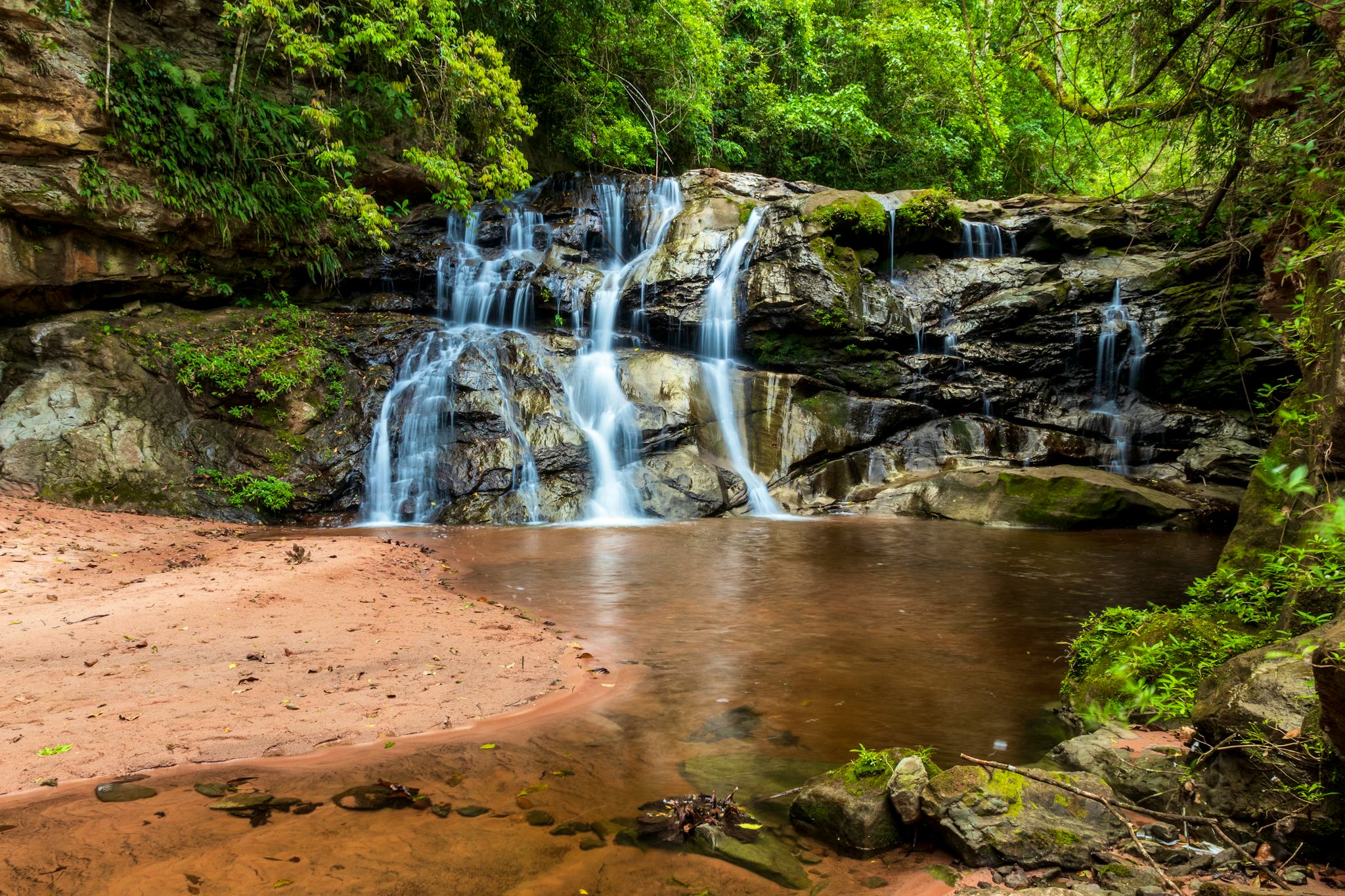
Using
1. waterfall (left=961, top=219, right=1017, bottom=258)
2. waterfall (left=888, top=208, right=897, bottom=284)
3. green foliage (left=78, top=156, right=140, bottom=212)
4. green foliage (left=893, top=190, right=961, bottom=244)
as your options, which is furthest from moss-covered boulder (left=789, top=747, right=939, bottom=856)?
waterfall (left=961, top=219, right=1017, bottom=258)

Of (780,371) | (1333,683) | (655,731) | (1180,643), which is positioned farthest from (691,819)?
(780,371)

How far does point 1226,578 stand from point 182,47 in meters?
15.3

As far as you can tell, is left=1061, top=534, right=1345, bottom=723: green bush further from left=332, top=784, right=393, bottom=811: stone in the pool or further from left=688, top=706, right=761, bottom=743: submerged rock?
left=332, top=784, right=393, bottom=811: stone in the pool

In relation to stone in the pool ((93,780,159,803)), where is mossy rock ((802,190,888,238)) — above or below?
above

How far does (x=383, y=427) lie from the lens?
1242 centimetres

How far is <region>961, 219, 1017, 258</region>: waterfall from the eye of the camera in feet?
51.6

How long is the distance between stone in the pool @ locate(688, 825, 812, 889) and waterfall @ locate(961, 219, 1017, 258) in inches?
599

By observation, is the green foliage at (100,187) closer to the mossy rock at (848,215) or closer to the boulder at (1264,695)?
the mossy rock at (848,215)

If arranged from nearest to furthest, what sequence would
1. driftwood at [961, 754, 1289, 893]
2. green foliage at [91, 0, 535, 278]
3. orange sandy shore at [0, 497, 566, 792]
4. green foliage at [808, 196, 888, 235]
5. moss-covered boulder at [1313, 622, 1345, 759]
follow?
moss-covered boulder at [1313, 622, 1345, 759]
driftwood at [961, 754, 1289, 893]
orange sandy shore at [0, 497, 566, 792]
green foliage at [91, 0, 535, 278]
green foliage at [808, 196, 888, 235]

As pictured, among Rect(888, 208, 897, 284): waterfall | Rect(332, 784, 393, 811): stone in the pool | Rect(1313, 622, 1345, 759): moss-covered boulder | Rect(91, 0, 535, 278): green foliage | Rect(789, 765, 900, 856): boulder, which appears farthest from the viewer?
Rect(888, 208, 897, 284): waterfall

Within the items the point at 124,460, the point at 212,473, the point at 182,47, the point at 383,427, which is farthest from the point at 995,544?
the point at 182,47

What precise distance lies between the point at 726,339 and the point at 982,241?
5.83 m

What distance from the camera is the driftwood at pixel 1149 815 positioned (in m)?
2.27

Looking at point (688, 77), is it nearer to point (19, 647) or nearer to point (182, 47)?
point (182, 47)
